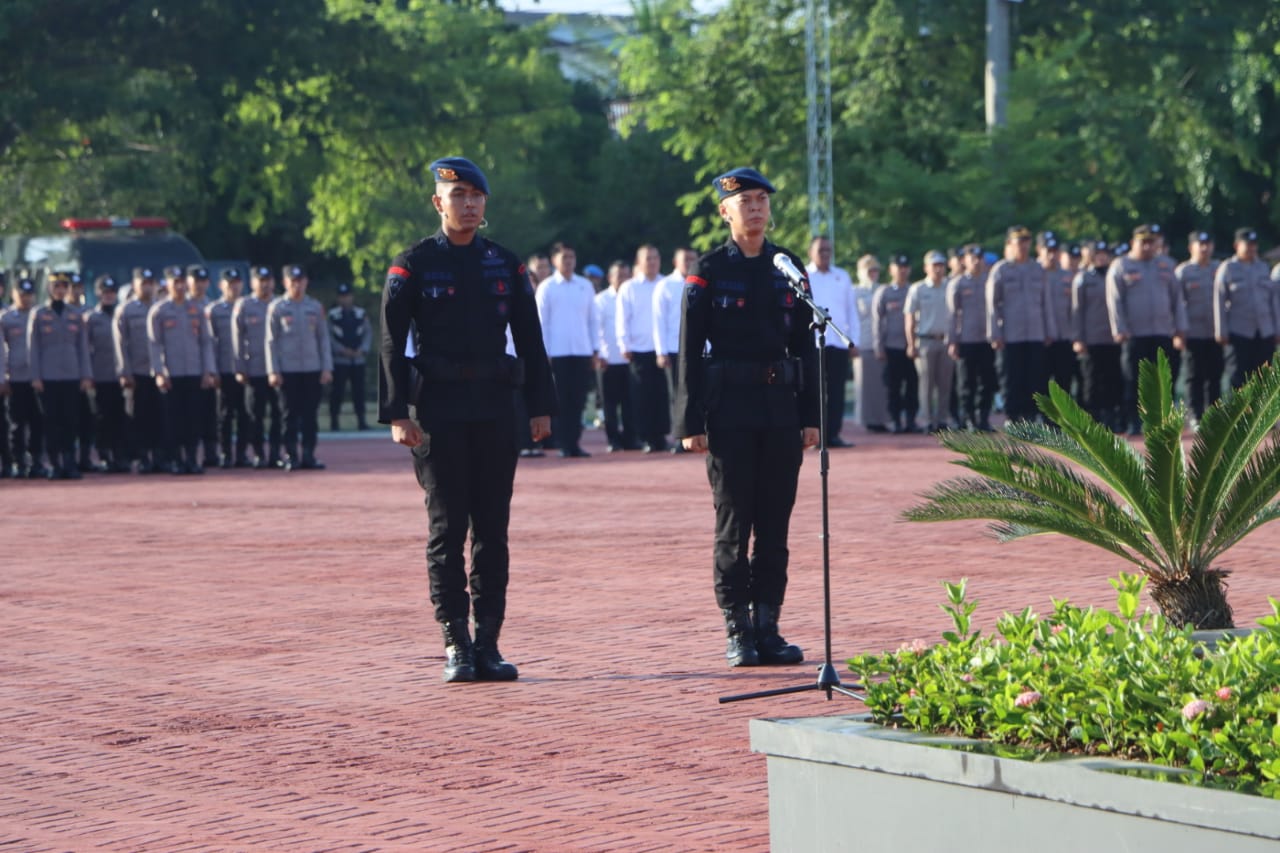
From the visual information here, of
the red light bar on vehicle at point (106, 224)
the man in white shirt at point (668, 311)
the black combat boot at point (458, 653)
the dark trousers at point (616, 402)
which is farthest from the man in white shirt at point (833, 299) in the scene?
the black combat boot at point (458, 653)

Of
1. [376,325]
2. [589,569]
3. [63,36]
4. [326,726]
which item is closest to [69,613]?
[589,569]

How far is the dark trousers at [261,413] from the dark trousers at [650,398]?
12.3 feet

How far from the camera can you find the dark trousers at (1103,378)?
923 inches

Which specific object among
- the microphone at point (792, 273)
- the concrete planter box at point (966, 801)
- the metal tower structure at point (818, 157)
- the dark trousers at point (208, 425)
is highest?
the metal tower structure at point (818, 157)

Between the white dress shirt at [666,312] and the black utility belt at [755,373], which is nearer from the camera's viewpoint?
the black utility belt at [755,373]

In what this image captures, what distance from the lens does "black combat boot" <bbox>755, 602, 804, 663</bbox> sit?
8617mm

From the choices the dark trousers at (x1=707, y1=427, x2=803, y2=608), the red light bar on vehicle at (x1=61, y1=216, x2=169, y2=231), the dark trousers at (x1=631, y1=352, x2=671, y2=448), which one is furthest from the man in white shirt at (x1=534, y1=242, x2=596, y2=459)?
the dark trousers at (x1=707, y1=427, x2=803, y2=608)

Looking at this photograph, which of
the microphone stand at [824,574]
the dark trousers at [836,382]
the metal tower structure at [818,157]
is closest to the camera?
the microphone stand at [824,574]

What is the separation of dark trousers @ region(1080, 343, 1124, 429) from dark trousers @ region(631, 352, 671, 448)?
4.78 meters

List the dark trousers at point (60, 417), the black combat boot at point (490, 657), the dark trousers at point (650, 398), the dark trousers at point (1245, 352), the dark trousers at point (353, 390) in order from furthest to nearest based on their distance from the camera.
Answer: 1. the dark trousers at point (353, 390)
2. the dark trousers at point (650, 398)
3. the dark trousers at point (1245, 352)
4. the dark trousers at point (60, 417)
5. the black combat boot at point (490, 657)

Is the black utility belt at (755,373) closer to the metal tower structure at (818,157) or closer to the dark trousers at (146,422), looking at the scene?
the dark trousers at (146,422)

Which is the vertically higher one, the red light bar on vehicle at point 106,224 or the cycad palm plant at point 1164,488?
the red light bar on vehicle at point 106,224

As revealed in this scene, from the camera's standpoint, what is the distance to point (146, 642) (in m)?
9.84

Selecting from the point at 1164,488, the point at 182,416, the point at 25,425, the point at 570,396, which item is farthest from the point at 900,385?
the point at 1164,488
